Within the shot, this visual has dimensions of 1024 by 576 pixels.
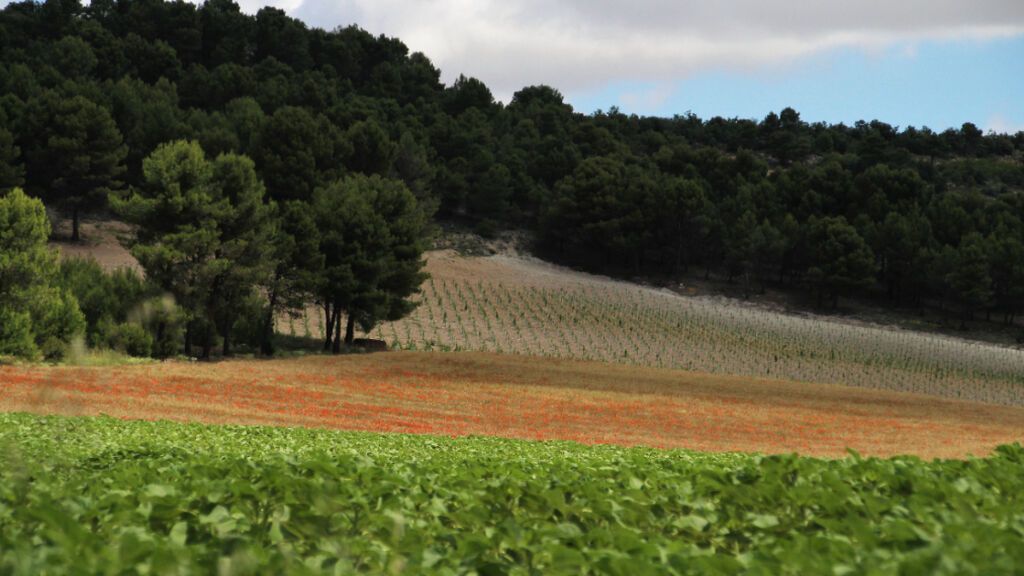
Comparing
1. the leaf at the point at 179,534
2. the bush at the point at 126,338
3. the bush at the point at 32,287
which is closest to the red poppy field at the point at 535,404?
the bush at the point at 32,287

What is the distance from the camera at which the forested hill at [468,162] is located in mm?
101000

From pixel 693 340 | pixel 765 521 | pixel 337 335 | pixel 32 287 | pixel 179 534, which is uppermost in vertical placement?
pixel 765 521

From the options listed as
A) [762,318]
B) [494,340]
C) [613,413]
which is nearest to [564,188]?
[762,318]

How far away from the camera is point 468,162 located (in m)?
134

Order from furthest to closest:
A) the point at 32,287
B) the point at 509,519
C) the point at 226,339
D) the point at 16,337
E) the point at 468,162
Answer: the point at 468,162, the point at 226,339, the point at 32,287, the point at 16,337, the point at 509,519

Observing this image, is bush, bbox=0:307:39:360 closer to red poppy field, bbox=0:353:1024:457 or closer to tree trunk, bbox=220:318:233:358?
red poppy field, bbox=0:353:1024:457

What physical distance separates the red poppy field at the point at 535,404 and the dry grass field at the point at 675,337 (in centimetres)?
1417

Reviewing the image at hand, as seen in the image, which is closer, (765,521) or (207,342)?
(765,521)

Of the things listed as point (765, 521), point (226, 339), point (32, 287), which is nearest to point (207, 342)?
point (226, 339)

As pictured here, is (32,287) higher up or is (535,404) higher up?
(32,287)

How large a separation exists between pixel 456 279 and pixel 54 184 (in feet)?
141

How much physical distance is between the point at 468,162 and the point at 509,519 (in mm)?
129222

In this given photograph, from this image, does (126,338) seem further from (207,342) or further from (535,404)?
(535,404)

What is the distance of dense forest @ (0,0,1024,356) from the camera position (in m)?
57.7
